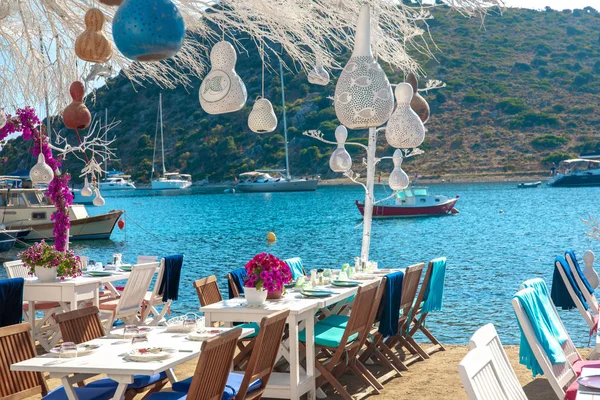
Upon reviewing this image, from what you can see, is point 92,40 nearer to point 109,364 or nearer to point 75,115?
point 109,364

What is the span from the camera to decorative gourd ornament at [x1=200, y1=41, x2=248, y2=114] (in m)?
5.36

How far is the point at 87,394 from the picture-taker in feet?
14.8

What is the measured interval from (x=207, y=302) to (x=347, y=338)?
4.97 ft

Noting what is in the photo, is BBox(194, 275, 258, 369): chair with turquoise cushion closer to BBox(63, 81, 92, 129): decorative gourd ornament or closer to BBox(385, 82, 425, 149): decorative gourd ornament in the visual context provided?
BBox(63, 81, 92, 129): decorative gourd ornament

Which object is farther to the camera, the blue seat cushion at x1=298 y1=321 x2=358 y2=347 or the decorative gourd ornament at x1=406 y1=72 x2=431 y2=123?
the decorative gourd ornament at x1=406 y1=72 x2=431 y2=123

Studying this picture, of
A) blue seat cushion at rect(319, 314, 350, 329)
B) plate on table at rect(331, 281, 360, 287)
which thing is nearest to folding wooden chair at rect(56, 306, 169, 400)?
blue seat cushion at rect(319, 314, 350, 329)

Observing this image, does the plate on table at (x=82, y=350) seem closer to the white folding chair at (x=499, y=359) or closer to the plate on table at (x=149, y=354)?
the plate on table at (x=149, y=354)

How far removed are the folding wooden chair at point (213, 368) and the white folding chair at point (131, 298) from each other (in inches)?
138

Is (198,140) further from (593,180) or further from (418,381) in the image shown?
(418,381)

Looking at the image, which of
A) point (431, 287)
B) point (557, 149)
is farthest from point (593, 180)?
point (431, 287)

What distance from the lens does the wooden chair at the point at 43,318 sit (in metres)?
7.48

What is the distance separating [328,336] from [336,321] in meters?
0.55

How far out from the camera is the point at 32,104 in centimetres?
827

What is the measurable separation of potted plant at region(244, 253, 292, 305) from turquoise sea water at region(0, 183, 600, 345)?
180 inches
